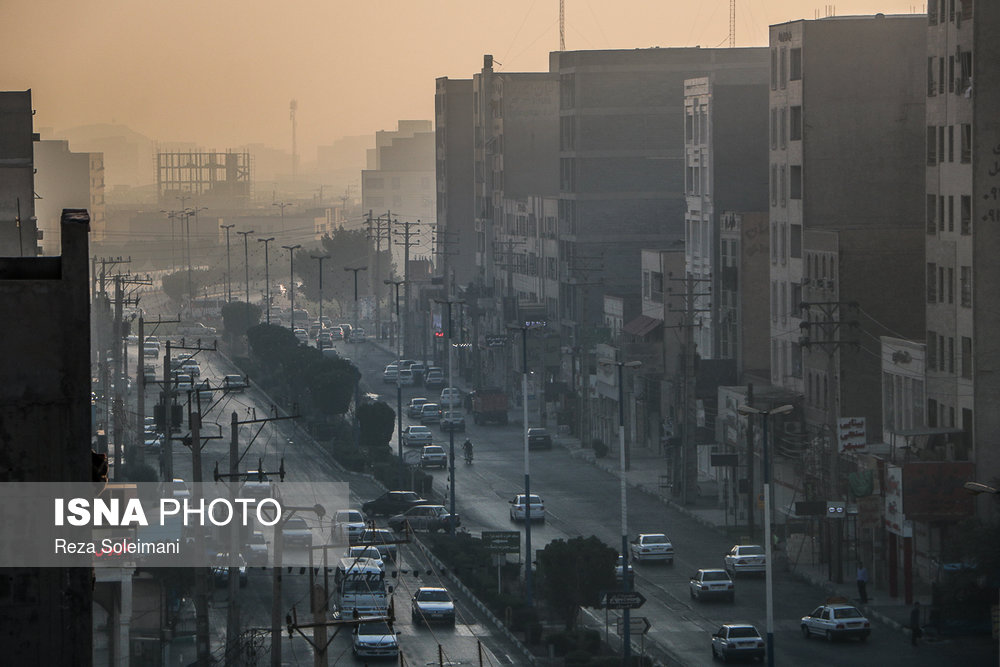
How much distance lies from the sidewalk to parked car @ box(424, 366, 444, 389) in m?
20.2

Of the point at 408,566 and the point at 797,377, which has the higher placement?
the point at 797,377

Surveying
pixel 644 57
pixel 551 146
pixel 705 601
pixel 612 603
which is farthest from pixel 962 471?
pixel 551 146

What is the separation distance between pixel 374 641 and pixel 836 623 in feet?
36.5

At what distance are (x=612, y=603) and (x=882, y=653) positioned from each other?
22.0 ft

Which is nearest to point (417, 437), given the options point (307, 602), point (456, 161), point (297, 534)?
point (297, 534)

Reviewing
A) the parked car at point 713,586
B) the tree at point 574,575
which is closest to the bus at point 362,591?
the tree at point 574,575

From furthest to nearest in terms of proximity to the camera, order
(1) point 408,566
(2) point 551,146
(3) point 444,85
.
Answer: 1. (3) point 444,85
2. (2) point 551,146
3. (1) point 408,566

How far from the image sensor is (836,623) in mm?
43344

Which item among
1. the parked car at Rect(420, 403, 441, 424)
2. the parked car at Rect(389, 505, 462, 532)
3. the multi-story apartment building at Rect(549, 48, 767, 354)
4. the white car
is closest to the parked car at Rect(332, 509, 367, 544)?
the parked car at Rect(389, 505, 462, 532)

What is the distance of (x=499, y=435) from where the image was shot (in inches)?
3472

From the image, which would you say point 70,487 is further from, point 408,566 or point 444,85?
point 444,85

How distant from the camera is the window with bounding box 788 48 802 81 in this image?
65.3 m

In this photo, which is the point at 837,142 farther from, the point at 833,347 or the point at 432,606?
the point at 432,606

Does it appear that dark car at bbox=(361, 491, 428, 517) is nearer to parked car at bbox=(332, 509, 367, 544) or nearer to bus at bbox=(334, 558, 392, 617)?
parked car at bbox=(332, 509, 367, 544)
